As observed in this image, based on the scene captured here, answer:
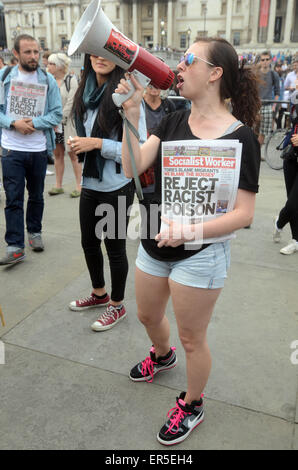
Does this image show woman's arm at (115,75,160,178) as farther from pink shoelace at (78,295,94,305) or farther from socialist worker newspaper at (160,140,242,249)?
pink shoelace at (78,295,94,305)

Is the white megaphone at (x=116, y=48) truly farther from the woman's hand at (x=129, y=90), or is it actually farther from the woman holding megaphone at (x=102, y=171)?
the woman holding megaphone at (x=102, y=171)

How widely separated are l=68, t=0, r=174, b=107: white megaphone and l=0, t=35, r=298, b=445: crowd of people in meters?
0.06

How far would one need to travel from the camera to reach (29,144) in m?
3.91

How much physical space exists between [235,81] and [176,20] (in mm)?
86811

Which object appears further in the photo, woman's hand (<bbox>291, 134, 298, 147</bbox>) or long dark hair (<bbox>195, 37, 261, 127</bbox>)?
woman's hand (<bbox>291, 134, 298, 147</bbox>)

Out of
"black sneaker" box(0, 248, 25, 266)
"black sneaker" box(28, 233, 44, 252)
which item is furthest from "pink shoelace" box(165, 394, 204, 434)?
"black sneaker" box(28, 233, 44, 252)

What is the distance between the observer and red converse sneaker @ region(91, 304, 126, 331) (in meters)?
2.83

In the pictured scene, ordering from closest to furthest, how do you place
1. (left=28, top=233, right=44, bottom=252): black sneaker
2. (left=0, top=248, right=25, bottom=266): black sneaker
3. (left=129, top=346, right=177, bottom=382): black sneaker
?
1. (left=129, top=346, right=177, bottom=382): black sneaker
2. (left=0, top=248, right=25, bottom=266): black sneaker
3. (left=28, top=233, right=44, bottom=252): black sneaker

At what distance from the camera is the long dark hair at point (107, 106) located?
251 centimetres

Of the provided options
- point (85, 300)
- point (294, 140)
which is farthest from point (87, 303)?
point (294, 140)

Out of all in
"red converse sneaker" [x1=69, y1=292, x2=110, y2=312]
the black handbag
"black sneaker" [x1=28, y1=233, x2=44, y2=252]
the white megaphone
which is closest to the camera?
the white megaphone
